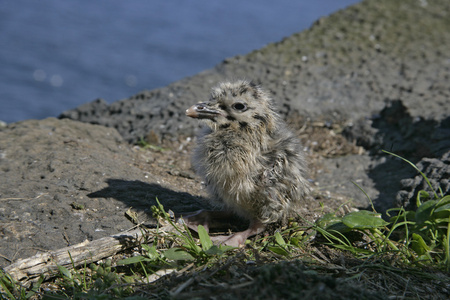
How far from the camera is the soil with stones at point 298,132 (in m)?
4.21

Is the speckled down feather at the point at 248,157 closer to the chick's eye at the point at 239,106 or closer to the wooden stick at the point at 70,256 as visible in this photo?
the chick's eye at the point at 239,106

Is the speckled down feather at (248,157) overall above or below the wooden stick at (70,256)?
above

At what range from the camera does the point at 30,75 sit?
1638cm

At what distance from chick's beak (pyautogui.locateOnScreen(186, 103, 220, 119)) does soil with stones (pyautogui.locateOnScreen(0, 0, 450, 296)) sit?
2.87 feet

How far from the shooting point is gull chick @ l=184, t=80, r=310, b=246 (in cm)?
396

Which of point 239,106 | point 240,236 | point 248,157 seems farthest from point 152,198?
point 239,106

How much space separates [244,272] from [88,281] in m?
1.12

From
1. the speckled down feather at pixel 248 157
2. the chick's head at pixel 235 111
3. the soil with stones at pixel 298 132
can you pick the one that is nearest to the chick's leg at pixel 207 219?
the speckled down feather at pixel 248 157

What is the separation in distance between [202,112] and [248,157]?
520mm

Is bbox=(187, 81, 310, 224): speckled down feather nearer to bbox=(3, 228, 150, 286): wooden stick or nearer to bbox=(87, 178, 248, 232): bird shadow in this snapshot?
bbox=(87, 178, 248, 232): bird shadow

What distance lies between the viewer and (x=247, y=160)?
396 cm

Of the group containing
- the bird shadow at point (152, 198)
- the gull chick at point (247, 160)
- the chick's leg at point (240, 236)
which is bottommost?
the chick's leg at point (240, 236)

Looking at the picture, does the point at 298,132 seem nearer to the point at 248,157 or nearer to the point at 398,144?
the point at 398,144

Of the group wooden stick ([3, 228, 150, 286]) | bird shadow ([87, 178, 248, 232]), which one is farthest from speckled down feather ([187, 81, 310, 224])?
wooden stick ([3, 228, 150, 286])
